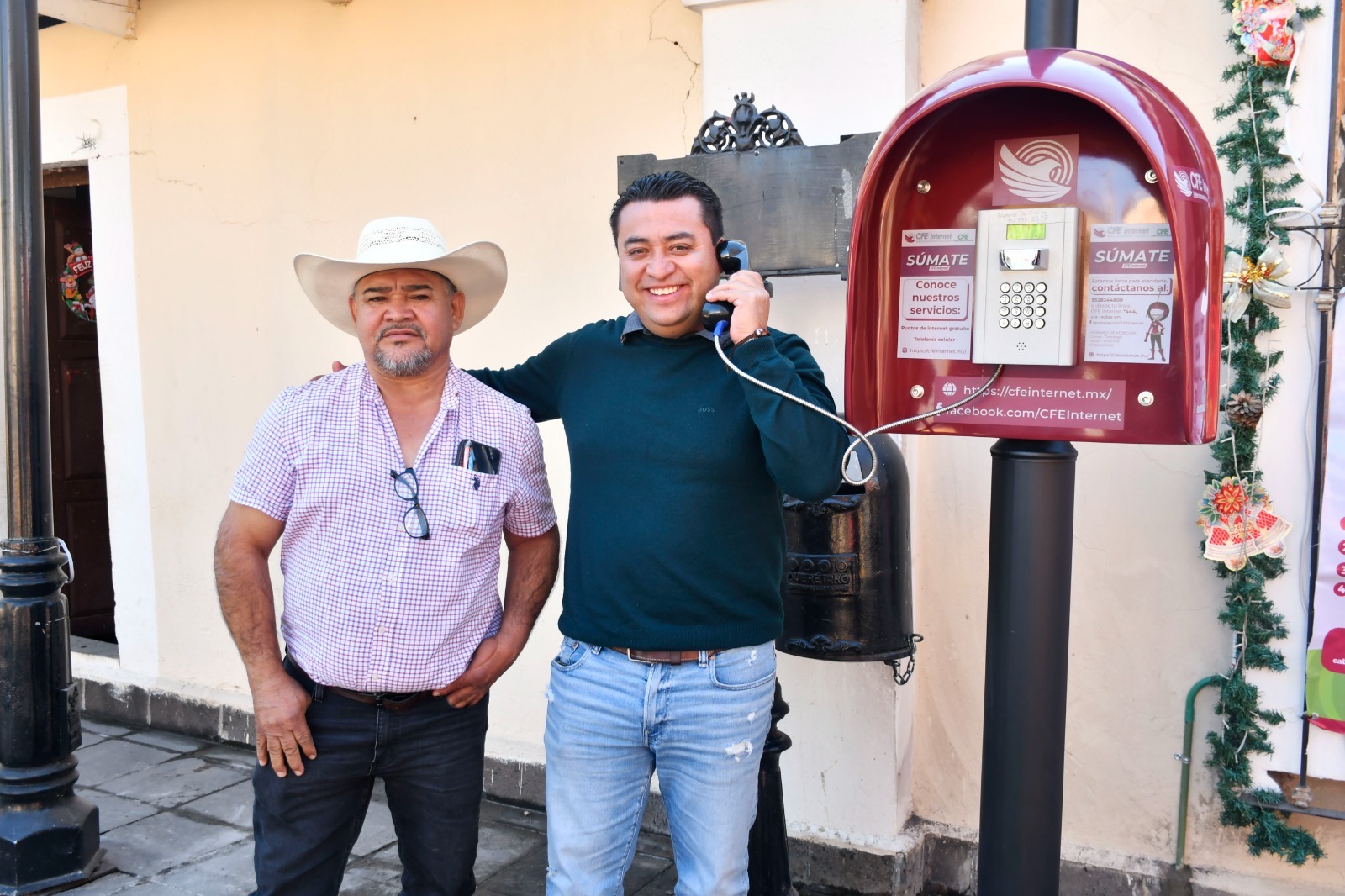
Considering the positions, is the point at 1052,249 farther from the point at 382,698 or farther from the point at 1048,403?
the point at 382,698

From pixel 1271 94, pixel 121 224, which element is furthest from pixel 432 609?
pixel 121 224

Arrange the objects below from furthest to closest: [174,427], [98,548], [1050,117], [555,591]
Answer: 1. [98,548]
2. [174,427]
3. [555,591]
4. [1050,117]

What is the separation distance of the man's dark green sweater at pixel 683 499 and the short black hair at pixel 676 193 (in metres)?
0.27

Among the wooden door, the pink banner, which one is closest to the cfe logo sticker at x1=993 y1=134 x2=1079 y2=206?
the pink banner

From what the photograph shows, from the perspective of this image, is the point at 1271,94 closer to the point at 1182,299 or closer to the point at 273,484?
the point at 1182,299

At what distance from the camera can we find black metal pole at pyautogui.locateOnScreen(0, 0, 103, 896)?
149 inches

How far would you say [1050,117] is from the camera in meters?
2.10

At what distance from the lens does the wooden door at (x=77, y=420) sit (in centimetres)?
641

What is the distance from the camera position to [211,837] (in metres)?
4.35

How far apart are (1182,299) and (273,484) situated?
78.6 inches

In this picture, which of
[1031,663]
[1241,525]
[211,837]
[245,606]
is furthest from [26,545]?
[1241,525]

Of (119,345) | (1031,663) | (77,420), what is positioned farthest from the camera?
(77,420)

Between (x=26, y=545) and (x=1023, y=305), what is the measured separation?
3.45 metres

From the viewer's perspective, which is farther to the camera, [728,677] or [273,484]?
[273,484]
